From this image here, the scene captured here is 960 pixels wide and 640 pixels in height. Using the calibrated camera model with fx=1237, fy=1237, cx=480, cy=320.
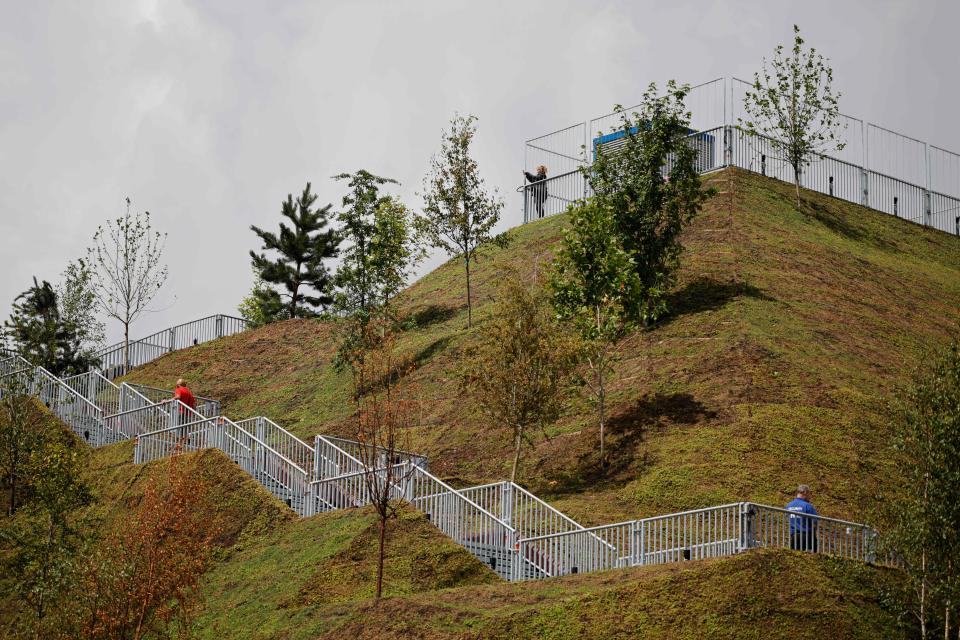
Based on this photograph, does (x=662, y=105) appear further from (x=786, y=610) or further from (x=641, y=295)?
(x=786, y=610)

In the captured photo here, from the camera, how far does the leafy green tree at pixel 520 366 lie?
29.4 m

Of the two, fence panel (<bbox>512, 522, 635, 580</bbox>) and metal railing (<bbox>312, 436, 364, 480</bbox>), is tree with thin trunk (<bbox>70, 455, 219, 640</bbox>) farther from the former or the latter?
fence panel (<bbox>512, 522, 635, 580</bbox>)

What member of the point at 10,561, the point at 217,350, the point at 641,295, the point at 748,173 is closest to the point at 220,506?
the point at 10,561

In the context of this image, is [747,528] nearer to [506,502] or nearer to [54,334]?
[506,502]

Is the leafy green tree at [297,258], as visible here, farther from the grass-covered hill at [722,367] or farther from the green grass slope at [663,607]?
the green grass slope at [663,607]

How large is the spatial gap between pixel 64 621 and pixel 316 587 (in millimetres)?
4520

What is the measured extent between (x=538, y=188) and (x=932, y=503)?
124 feet

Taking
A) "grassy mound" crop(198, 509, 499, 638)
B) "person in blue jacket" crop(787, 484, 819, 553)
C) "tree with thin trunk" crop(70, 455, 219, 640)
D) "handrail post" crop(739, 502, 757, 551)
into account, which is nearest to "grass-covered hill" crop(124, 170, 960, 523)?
"person in blue jacket" crop(787, 484, 819, 553)

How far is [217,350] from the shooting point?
50906 mm

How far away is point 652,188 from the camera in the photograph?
122 ft

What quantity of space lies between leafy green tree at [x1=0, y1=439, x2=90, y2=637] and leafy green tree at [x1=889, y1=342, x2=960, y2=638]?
48.6 feet

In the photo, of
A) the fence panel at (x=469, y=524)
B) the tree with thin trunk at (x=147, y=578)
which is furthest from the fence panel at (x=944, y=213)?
the tree with thin trunk at (x=147, y=578)

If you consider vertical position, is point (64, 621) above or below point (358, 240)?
below

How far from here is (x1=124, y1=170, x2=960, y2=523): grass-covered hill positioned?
2823 cm
